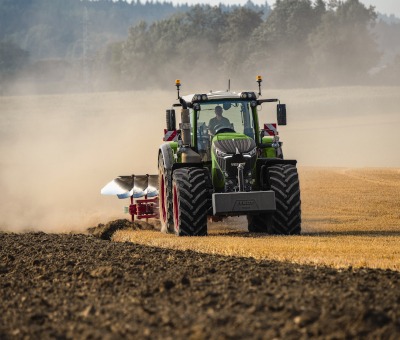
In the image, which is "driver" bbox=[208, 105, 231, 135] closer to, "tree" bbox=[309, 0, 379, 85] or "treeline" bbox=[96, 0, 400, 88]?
"treeline" bbox=[96, 0, 400, 88]

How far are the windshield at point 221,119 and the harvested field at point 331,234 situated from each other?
160cm

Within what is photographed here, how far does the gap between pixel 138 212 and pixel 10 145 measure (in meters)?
31.6

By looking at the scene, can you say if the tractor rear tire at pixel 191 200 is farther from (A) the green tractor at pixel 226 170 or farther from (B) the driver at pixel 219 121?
(B) the driver at pixel 219 121

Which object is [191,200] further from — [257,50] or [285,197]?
[257,50]

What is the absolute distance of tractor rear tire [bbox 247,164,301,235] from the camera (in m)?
15.8

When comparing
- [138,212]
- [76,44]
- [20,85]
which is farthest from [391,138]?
[76,44]

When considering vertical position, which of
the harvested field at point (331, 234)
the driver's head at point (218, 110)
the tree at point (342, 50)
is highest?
the tree at point (342, 50)

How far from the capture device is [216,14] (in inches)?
4011

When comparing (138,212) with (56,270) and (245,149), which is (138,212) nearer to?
(245,149)

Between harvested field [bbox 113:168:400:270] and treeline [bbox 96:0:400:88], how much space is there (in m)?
57.1

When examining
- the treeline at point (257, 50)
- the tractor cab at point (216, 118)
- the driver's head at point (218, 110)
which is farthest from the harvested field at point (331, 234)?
the treeline at point (257, 50)

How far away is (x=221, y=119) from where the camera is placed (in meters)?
16.8

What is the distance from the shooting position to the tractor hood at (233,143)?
52.5 feet

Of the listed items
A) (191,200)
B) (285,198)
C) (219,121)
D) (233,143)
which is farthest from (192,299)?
(219,121)
